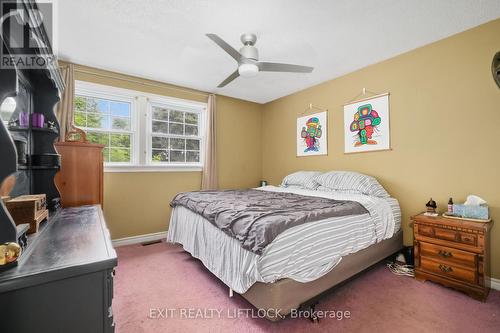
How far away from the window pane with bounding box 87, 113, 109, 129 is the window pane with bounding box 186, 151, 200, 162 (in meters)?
1.29

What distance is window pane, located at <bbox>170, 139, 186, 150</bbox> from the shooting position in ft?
12.8

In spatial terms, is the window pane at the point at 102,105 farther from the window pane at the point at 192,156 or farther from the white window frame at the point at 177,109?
the window pane at the point at 192,156

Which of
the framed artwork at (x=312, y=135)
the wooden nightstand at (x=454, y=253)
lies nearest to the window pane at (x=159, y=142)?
the framed artwork at (x=312, y=135)

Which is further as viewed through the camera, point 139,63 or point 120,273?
point 139,63

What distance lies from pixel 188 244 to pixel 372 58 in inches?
128

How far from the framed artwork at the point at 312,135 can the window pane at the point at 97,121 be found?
312 cm

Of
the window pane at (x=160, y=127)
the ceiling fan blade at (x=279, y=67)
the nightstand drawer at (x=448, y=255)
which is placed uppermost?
the ceiling fan blade at (x=279, y=67)

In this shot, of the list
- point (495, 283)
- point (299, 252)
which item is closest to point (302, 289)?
point (299, 252)

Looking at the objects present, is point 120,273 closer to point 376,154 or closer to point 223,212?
point 223,212

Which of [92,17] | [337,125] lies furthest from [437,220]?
[92,17]

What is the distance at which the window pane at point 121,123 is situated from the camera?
3435mm

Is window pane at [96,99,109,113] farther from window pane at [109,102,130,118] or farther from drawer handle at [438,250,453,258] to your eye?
drawer handle at [438,250,453,258]

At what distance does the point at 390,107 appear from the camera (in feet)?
9.57

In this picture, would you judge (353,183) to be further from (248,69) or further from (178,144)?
(178,144)
